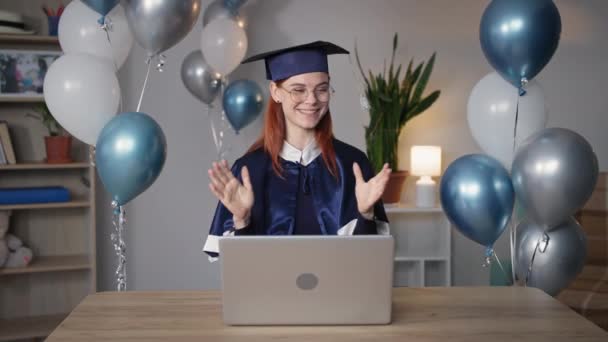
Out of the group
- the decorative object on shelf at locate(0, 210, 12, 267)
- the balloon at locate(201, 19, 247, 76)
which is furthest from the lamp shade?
the decorative object on shelf at locate(0, 210, 12, 267)

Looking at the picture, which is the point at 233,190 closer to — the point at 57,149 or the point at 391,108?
the point at 57,149

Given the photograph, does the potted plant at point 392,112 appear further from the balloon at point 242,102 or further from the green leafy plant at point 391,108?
the balloon at point 242,102

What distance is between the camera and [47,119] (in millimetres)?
3785

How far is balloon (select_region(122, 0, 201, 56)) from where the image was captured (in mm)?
2330

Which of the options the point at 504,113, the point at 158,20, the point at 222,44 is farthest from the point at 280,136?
the point at 222,44

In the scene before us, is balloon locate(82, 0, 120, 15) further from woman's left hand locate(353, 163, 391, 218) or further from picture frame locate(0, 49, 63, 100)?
picture frame locate(0, 49, 63, 100)

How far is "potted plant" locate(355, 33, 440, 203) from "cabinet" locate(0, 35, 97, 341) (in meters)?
1.67

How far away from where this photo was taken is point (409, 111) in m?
4.13

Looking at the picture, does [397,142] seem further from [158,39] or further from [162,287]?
[158,39]

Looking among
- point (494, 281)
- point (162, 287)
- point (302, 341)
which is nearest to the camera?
point (302, 341)

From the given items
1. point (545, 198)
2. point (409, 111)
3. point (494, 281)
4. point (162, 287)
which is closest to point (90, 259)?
point (162, 287)

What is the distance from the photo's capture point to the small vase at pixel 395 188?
161 inches

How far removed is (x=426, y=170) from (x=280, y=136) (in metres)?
1.97

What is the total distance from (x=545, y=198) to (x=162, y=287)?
288cm
